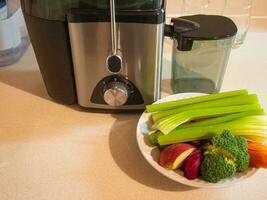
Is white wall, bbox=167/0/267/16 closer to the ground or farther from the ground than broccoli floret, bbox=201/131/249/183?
farther from the ground

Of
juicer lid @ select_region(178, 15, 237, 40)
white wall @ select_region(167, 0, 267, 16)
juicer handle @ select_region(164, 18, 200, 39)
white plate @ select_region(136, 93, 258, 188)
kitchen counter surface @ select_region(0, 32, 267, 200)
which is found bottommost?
kitchen counter surface @ select_region(0, 32, 267, 200)

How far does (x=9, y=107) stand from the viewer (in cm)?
78

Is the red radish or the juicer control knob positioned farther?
the juicer control knob

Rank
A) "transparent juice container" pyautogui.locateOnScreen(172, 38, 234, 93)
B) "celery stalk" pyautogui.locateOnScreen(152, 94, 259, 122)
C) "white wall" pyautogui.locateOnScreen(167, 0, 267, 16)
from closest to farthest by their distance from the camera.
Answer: "celery stalk" pyautogui.locateOnScreen(152, 94, 259, 122) < "transparent juice container" pyautogui.locateOnScreen(172, 38, 234, 93) < "white wall" pyautogui.locateOnScreen(167, 0, 267, 16)

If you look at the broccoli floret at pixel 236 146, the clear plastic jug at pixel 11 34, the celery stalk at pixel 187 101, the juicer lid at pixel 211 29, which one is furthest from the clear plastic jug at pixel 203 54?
the clear plastic jug at pixel 11 34

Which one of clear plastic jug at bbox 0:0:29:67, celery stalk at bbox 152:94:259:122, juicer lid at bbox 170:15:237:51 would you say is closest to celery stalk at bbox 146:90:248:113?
celery stalk at bbox 152:94:259:122

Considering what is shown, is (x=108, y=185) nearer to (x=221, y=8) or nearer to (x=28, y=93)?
(x=28, y=93)

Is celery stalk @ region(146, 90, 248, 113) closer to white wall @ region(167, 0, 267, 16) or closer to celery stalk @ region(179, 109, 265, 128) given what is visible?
celery stalk @ region(179, 109, 265, 128)

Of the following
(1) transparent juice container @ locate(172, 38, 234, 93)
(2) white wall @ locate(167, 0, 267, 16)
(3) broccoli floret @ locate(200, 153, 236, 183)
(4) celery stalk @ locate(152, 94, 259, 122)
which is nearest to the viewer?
(3) broccoli floret @ locate(200, 153, 236, 183)

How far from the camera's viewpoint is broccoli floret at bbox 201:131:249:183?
535 millimetres

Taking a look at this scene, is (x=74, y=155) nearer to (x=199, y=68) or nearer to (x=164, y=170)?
(x=164, y=170)

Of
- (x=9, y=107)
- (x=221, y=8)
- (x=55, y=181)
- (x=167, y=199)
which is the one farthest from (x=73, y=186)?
(x=221, y=8)

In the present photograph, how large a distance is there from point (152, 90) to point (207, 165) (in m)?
0.22

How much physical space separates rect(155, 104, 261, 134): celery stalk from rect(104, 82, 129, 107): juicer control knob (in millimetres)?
104
